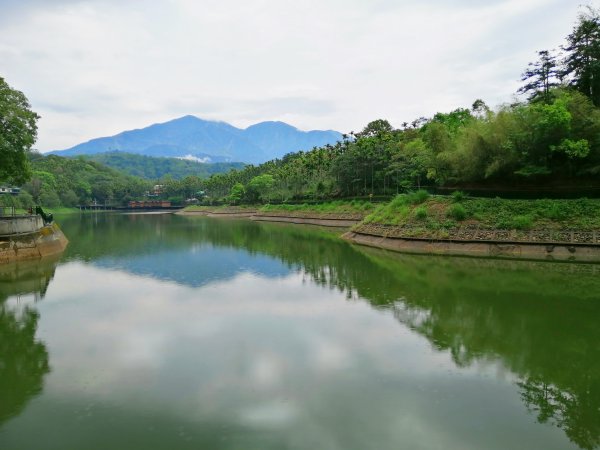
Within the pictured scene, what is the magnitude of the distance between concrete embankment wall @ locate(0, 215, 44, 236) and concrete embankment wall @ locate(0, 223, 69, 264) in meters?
0.31

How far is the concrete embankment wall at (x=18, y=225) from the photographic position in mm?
32256

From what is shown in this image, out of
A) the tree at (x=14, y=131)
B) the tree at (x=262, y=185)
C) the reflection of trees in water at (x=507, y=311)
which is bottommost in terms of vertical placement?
the reflection of trees in water at (x=507, y=311)

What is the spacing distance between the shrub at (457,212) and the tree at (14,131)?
34.4 meters

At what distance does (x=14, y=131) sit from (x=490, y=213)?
3808 cm

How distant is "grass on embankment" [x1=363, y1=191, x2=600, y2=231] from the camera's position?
32438 millimetres

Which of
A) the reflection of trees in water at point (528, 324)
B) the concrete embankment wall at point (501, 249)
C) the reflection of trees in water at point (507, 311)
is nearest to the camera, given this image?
the reflection of trees in water at point (528, 324)

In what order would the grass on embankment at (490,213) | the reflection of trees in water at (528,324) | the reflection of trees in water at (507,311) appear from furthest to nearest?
the grass on embankment at (490,213) < the reflection of trees in water at (507,311) < the reflection of trees in water at (528,324)

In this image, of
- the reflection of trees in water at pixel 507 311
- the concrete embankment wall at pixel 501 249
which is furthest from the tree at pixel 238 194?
the concrete embankment wall at pixel 501 249

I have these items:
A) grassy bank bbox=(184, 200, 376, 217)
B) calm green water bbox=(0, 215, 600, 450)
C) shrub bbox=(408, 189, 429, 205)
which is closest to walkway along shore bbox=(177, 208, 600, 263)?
shrub bbox=(408, 189, 429, 205)

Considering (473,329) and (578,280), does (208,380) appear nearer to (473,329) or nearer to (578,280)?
(473,329)

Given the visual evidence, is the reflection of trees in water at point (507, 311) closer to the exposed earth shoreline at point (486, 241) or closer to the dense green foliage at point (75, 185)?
the exposed earth shoreline at point (486, 241)

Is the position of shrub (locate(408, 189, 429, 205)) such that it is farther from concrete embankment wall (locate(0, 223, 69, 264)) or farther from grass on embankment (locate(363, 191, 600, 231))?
concrete embankment wall (locate(0, 223, 69, 264))

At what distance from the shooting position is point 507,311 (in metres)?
18.1

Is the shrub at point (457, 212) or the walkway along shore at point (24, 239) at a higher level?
the shrub at point (457, 212)
